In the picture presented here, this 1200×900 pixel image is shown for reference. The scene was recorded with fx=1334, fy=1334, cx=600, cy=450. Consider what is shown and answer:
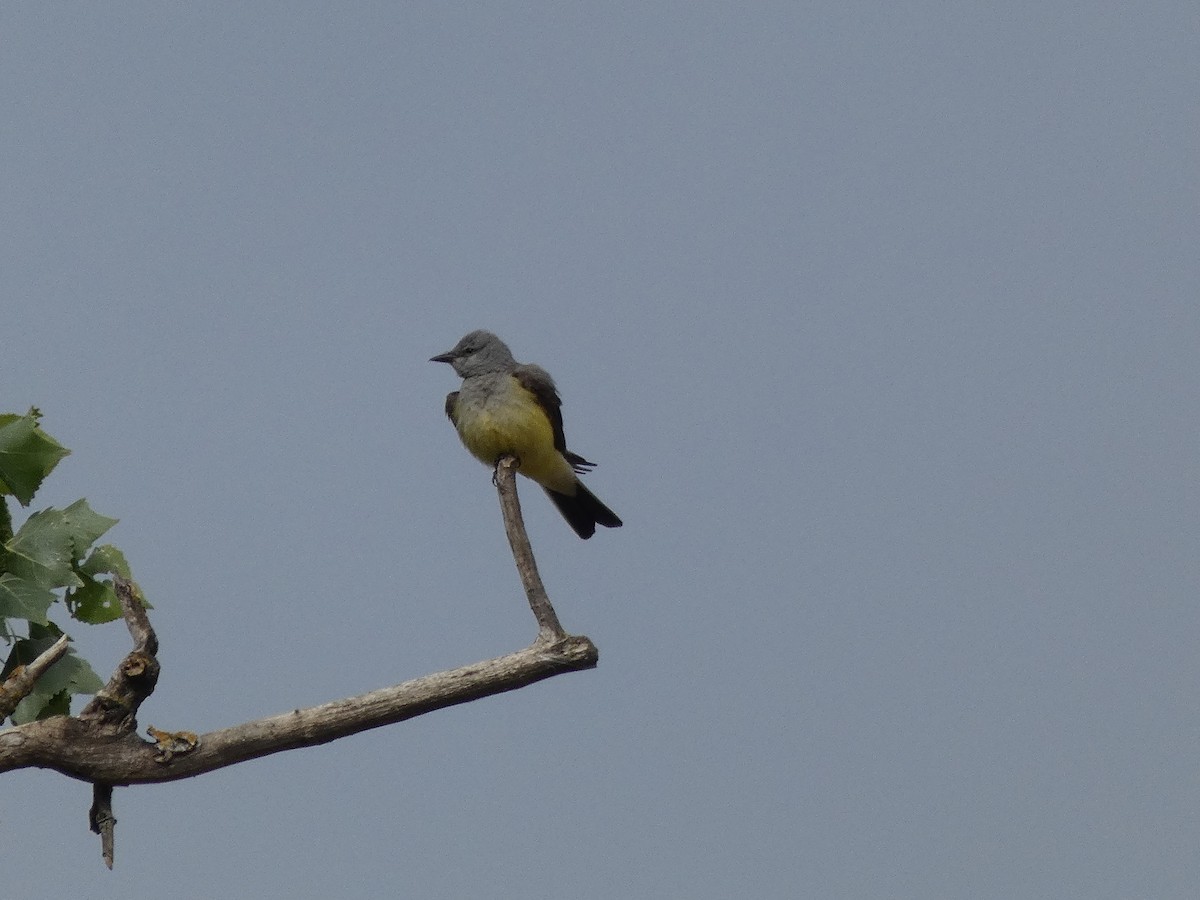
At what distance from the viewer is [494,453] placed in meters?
9.02

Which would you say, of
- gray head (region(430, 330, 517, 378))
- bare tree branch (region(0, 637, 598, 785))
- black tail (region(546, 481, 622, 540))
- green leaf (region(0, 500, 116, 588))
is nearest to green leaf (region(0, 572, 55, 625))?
green leaf (region(0, 500, 116, 588))

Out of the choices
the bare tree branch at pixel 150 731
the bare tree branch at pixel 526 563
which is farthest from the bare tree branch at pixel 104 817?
the bare tree branch at pixel 526 563

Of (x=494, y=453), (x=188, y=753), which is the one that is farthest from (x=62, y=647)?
(x=494, y=453)

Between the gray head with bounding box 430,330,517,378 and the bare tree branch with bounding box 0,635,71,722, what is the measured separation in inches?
174

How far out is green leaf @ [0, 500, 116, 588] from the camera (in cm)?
582

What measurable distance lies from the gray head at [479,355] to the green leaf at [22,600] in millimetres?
4173

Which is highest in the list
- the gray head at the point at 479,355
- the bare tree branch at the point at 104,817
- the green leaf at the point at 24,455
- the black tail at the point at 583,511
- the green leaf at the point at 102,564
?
the gray head at the point at 479,355

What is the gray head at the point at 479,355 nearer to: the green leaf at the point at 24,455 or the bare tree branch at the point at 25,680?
the green leaf at the point at 24,455

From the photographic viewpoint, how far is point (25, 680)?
5.50 metres

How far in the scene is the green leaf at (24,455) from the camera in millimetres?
5801

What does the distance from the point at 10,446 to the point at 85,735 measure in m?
1.32

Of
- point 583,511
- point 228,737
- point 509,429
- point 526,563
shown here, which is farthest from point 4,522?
point 583,511

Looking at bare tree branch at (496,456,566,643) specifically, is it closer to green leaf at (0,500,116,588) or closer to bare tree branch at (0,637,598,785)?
bare tree branch at (0,637,598,785)

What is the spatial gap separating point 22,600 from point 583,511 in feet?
16.2
